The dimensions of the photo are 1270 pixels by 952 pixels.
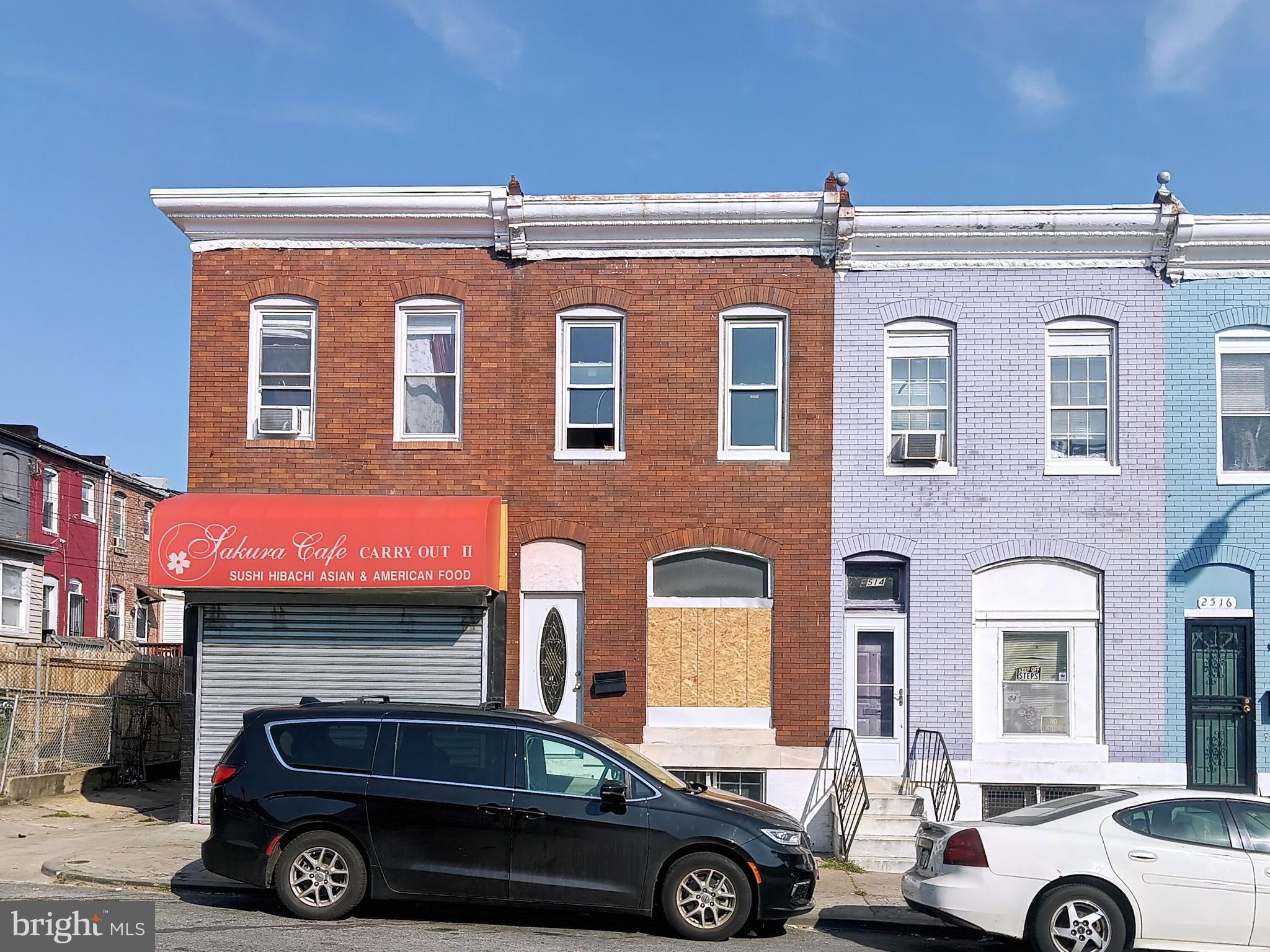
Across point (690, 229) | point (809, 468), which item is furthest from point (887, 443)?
point (690, 229)

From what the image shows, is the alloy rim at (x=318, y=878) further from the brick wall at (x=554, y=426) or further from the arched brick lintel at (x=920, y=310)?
the arched brick lintel at (x=920, y=310)

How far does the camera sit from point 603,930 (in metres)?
10.5

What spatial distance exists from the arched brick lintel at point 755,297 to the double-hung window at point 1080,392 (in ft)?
10.7

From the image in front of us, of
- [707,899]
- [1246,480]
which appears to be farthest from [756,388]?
[707,899]

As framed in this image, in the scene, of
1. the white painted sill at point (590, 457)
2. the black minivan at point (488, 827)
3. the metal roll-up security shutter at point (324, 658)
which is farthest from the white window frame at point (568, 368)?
the black minivan at point (488, 827)

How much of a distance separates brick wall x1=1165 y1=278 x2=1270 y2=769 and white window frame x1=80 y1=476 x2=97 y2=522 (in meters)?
31.6

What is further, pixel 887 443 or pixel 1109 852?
pixel 887 443

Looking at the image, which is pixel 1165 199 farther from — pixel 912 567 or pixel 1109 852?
pixel 1109 852

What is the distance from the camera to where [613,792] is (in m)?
10.4

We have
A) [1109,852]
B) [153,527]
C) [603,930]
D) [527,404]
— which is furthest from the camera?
[527,404]

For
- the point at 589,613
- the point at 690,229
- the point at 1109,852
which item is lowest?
the point at 1109,852

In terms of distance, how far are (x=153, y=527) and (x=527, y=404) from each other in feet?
15.5

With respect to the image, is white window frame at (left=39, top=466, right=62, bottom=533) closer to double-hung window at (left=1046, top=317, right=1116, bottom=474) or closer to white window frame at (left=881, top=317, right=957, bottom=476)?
white window frame at (left=881, top=317, right=957, bottom=476)

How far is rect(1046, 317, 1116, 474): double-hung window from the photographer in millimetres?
16297
